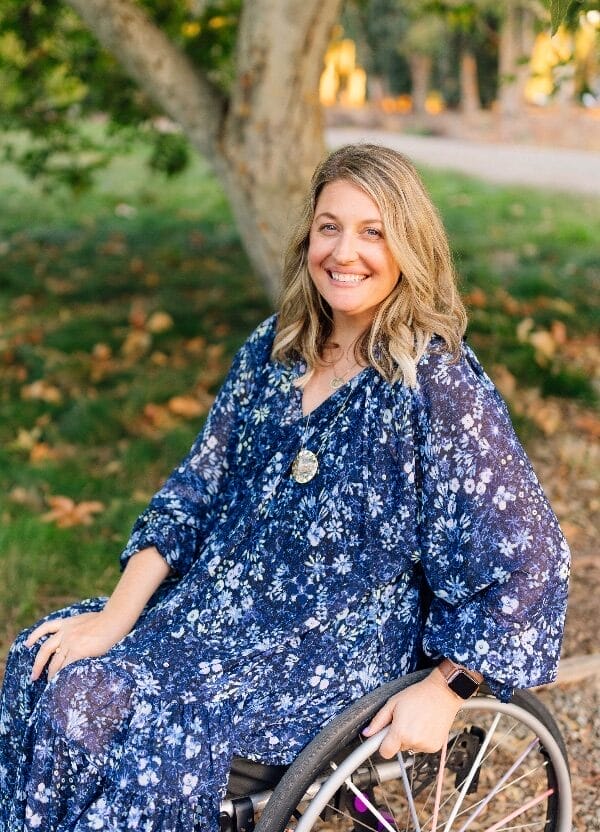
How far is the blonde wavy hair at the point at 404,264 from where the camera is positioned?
2191mm

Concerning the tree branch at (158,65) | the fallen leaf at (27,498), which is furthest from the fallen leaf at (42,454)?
the tree branch at (158,65)

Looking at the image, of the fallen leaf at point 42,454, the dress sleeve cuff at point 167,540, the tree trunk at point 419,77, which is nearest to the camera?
the dress sleeve cuff at point 167,540

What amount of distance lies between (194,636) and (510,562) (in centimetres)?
71

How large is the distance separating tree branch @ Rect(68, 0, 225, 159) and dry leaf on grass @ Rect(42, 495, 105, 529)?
6.13 feet

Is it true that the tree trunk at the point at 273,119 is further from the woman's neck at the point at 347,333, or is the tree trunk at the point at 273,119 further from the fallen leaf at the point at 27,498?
the woman's neck at the point at 347,333

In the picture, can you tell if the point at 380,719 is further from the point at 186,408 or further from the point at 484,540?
the point at 186,408

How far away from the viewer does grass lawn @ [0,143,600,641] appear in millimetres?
4500

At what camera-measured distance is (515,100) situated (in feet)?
82.6

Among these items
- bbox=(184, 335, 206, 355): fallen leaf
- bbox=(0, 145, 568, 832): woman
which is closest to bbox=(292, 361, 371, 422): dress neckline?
bbox=(0, 145, 568, 832): woman

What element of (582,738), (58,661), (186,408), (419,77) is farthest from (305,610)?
(419,77)

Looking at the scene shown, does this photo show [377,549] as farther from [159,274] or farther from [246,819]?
[159,274]

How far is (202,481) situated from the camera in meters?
2.55

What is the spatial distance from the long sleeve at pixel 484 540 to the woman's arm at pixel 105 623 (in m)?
0.68

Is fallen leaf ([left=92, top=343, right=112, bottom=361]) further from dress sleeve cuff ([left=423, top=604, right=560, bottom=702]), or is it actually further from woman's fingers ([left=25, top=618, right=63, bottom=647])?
dress sleeve cuff ([left=423, top=604, right=560, bottom=702])
